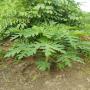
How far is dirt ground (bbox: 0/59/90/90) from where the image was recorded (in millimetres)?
4590

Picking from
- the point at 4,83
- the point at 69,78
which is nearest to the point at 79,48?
the point at 69,78

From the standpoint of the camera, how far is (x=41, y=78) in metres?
4.73

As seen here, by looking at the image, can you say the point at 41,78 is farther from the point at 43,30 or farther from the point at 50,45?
the point at 43,30

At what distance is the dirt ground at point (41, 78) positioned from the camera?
4590 millimetres

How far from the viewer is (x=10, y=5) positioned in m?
5.68

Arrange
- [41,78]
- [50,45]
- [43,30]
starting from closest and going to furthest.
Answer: [50,45], [41,78], [43,30]

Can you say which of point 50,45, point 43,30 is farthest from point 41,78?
point 43,30

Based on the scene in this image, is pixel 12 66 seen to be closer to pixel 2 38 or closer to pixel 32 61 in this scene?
pixel 32 61

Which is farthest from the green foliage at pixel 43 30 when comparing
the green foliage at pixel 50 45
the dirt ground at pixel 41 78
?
the dirt ground at pixel 41 78

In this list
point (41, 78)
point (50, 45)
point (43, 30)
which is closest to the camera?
point (50, 45)

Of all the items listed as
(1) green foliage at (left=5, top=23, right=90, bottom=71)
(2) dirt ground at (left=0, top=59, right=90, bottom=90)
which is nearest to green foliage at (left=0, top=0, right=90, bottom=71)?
(1) green foliage at (left=5, top=23, right=90, bottom=71)

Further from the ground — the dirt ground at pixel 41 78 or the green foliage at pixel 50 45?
the green foliage at pixel 50 45

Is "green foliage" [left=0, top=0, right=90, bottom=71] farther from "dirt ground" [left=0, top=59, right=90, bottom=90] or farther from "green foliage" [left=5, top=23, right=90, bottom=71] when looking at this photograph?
"dirt ground" [left=0, top=59, right=90, bottom=90]

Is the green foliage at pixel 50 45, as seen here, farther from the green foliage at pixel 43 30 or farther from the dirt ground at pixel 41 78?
the dirt ground at pixel 41 78
